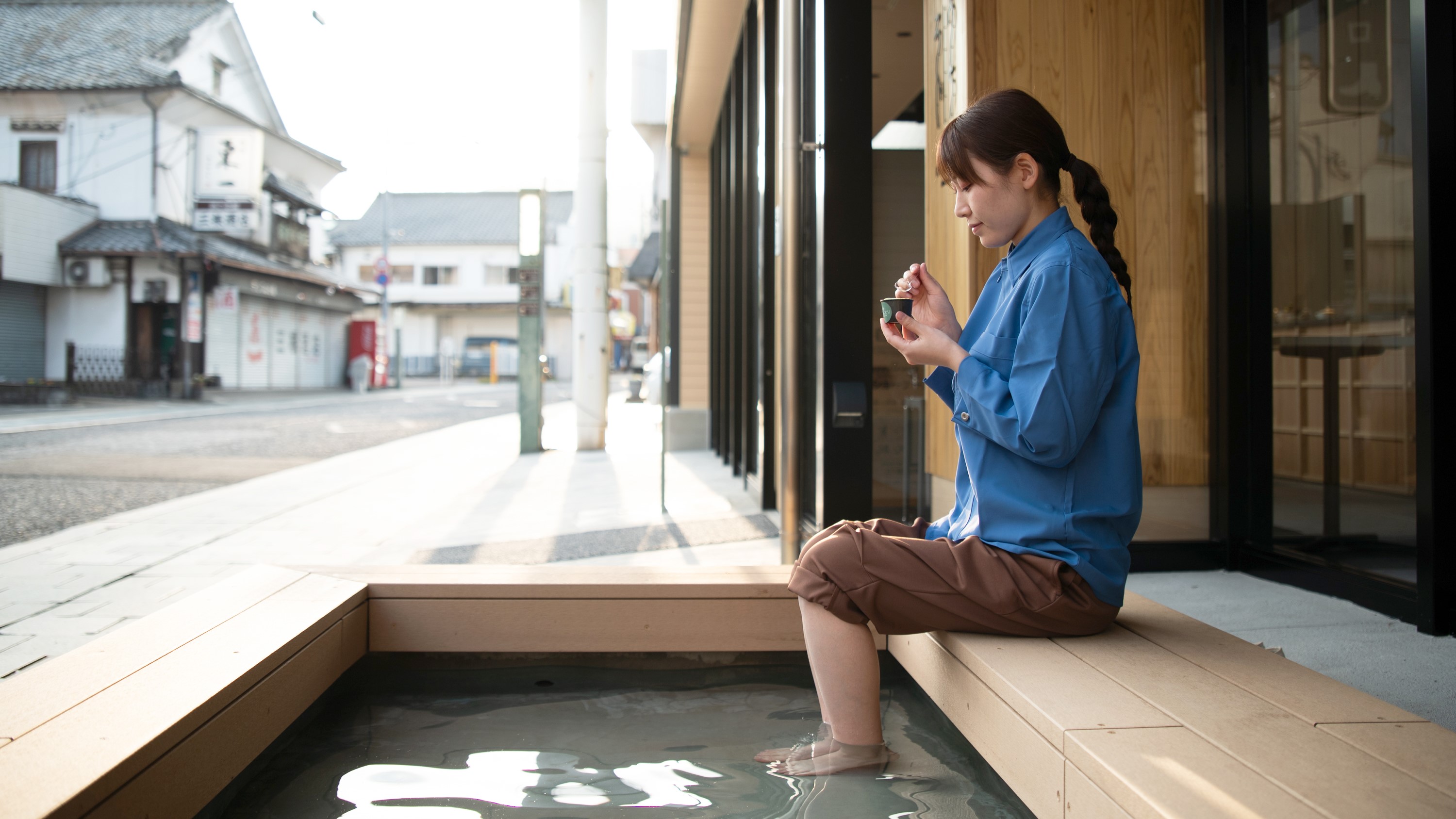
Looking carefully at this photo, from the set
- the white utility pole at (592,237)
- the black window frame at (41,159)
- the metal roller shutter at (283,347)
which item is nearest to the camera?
the white utility pole at (592,237)

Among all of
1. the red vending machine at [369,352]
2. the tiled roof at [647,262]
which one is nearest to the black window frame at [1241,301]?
the tiled roof at [647,262]

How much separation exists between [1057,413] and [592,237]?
27.7 ft

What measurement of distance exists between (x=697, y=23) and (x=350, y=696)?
581 centimetres

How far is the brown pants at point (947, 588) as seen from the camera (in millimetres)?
1409

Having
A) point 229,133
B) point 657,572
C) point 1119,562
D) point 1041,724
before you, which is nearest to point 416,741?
point 657,572

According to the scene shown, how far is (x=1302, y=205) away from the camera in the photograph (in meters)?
2.96

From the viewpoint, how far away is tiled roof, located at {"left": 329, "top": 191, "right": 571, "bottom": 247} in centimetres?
4219

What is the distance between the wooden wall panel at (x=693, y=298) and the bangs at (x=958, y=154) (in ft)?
29.1

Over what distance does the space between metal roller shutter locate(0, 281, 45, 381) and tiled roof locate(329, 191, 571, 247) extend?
2339 cm

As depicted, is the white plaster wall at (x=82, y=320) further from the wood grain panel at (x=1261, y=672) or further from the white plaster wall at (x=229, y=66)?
the wood grain panel at (x=1261, y=672)

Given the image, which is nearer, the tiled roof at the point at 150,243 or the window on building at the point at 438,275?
the tiled roof at the point at 150,243

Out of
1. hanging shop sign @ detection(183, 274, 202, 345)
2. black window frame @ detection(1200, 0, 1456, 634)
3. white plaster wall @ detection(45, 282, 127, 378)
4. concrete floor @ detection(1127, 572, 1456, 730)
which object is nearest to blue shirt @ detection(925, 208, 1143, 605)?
concrete floor @ detection(1127, 572, 1456, 730)

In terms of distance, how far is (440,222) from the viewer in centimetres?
4353

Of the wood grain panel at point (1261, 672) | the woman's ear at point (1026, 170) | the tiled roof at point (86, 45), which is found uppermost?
the tiled roof at point (86, 45)
